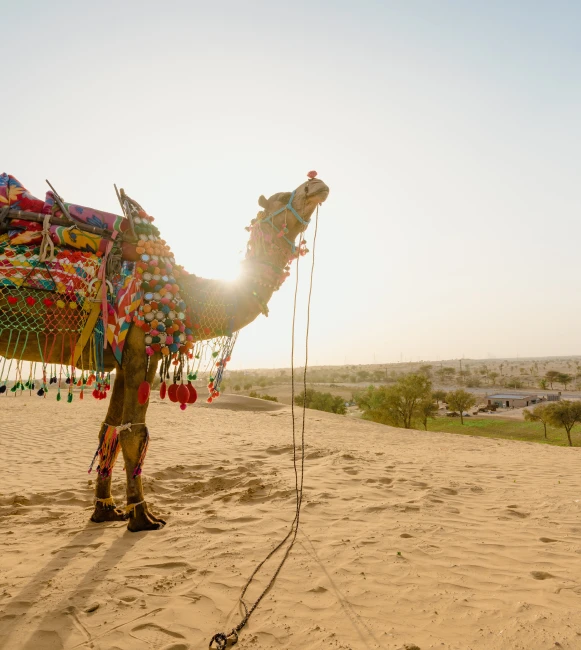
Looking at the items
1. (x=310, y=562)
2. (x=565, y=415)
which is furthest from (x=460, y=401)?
(x=310, y=562)

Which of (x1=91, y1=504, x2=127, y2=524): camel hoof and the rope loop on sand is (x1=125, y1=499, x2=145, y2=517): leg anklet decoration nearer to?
(x1=91, y1=504, x2=127, y2=524): camel hoof

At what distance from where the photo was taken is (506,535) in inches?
180

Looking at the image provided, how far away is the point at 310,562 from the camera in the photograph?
377 cm

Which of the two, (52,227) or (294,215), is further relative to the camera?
(294,215)

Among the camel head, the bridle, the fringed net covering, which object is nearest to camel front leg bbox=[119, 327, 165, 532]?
the fringed net covering

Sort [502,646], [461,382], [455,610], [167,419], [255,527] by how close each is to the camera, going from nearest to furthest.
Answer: [502,646] → [455,610] → [255,527] → [167,419] → [461,382]

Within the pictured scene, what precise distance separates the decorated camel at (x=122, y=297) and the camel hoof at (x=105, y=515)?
0.02m

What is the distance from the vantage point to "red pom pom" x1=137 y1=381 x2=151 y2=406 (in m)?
4.33

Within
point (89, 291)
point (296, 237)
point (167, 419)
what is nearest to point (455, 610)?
point (296, 237)

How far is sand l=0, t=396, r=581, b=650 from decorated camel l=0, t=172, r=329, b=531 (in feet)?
2.67

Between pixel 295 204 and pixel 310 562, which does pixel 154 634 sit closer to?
pixel 310 562

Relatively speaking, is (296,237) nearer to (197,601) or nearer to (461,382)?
(197,601)

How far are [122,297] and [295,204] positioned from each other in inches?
79.9

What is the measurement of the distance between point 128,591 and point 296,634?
1335 mm
